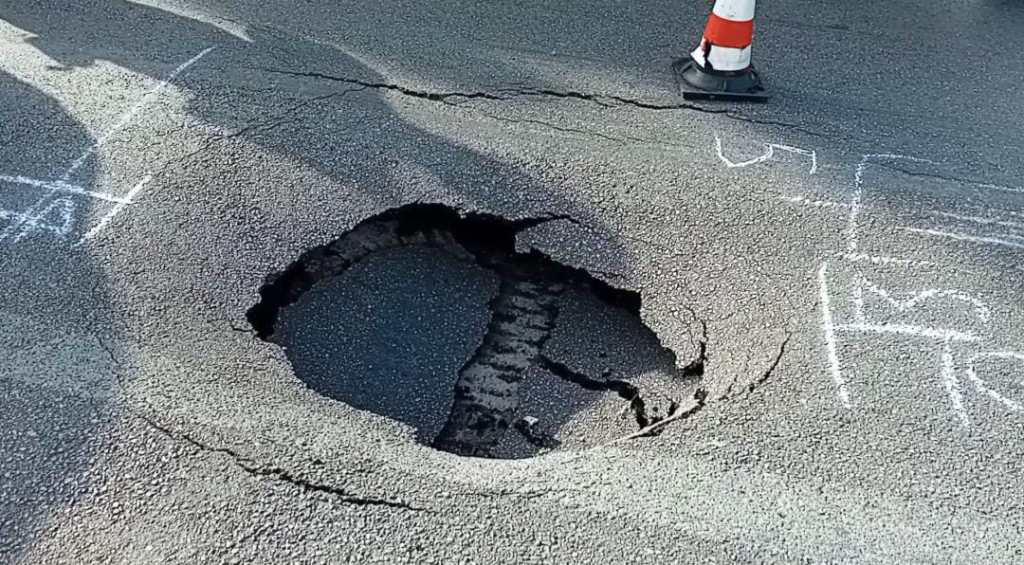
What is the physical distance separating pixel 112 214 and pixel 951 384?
3648 millimetres

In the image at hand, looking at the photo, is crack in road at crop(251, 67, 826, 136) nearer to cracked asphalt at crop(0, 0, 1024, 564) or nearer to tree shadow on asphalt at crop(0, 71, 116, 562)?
cracked asphalt at crop(0, 0, 1024, 564)

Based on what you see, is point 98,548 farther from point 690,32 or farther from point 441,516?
point 690,32

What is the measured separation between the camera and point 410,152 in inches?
213

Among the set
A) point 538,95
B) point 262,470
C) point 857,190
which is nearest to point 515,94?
point 538,95

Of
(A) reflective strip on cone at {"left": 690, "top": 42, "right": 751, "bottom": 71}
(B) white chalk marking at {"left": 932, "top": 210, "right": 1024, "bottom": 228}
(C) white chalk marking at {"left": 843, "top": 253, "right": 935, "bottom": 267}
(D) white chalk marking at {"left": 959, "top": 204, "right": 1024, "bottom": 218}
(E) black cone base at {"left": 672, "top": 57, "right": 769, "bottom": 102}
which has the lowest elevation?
(C) white chalk marking at {"left": 843, "top": 253, "right": 935, "bottom": 267}

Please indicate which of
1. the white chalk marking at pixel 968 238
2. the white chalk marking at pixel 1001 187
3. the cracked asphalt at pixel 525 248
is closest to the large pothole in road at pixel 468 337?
the cracked asphalt at pixel 525 248

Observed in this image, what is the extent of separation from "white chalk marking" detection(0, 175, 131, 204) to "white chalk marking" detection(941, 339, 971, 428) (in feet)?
11.9

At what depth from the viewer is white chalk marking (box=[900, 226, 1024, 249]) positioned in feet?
16.5

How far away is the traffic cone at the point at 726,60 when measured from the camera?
6090 millimetres

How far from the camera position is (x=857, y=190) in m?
5.35

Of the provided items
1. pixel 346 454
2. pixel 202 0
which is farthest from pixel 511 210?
pixel 202 0

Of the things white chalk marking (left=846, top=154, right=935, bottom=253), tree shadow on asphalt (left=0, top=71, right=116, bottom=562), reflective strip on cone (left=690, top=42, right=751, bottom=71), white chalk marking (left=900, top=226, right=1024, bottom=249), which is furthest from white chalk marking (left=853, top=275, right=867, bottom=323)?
tree shadow on asphalt (left=0, top=71, right=116, bottom=562)

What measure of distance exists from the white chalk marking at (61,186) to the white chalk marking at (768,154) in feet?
9.77

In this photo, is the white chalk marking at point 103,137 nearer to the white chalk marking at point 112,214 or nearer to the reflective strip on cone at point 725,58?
the white chalk marking at point 112,214
